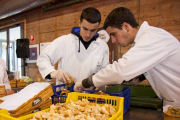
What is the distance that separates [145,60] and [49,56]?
1.19 metres

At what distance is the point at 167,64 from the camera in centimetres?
112

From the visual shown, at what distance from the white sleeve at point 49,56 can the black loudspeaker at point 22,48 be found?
13.0ft

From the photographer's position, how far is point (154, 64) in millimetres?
1042

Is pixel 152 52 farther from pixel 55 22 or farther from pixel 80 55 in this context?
pixel 55 22

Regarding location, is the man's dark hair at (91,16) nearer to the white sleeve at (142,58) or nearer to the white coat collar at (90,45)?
the white coat collar at (90,45)

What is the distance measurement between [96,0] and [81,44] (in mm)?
2425

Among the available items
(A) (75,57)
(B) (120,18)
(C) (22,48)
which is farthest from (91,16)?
(C) (22,48)

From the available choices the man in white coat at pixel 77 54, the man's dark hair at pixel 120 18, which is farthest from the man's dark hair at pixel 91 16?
the man's dark hair at pixel 120 18

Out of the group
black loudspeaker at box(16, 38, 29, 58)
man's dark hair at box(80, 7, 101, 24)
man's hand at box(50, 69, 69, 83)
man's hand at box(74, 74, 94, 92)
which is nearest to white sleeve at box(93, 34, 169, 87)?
man's hand at box(74, 74, 94, 92)

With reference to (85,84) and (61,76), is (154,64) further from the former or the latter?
(61,76)

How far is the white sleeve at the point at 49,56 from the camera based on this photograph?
5.24 ft

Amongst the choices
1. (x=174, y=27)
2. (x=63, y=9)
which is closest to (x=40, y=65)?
→ (x=174, y=27)

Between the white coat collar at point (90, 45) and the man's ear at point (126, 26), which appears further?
the white coat collar at point (90, 45)

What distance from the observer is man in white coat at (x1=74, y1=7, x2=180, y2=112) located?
1.01 m
